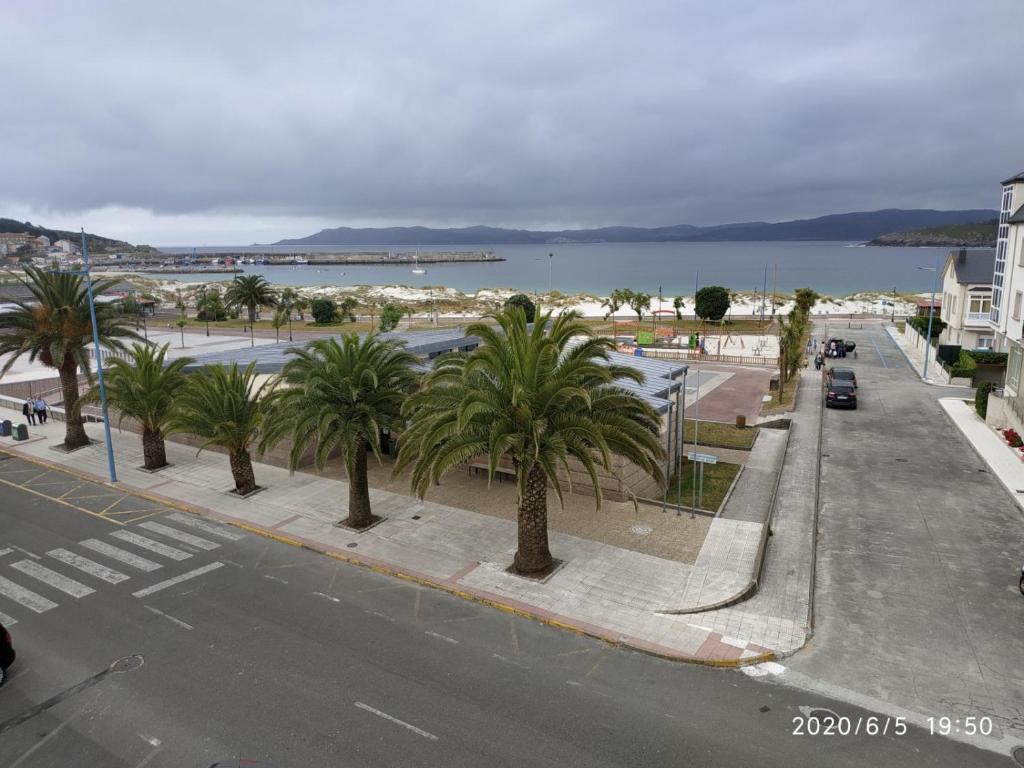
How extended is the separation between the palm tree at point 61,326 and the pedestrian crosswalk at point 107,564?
34.4 ft

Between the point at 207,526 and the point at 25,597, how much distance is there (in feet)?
16.1

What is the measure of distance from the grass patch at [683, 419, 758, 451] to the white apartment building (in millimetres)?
29426

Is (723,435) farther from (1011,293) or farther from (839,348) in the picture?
(839,348)

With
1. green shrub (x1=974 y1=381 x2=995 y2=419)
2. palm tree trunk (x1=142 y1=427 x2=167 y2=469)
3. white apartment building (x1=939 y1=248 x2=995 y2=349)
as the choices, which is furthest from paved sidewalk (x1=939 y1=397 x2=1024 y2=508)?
palm tree trunk (x1=142 y1=427 x2=167 y2=469)

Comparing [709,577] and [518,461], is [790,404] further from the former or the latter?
[518,461]

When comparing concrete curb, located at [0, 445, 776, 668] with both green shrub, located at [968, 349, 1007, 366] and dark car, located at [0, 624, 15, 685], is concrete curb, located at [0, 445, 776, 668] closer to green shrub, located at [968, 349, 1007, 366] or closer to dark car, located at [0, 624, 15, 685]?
dark car, located at [0, 624, 15, 685]

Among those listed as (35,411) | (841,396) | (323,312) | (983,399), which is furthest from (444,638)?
(323,312)

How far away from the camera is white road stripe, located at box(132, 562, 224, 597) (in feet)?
49.6

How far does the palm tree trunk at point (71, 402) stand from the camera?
27.2 meters

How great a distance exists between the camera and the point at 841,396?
33156 millimetres

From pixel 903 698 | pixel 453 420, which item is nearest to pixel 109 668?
pixel 453 420

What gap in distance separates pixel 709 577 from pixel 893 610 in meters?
3.87

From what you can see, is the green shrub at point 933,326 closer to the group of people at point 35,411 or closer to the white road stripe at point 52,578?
the white road stripe at point 52,578

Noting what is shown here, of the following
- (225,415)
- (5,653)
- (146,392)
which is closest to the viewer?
(5,653)
